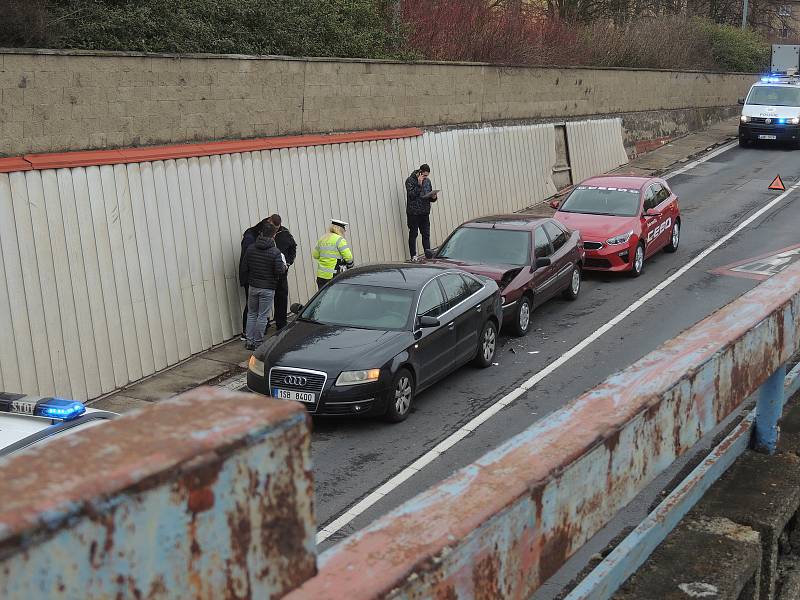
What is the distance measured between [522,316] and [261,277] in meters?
3.99

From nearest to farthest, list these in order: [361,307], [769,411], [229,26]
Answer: [769,411] → [361,307] → [229,26]

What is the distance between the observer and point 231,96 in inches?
647

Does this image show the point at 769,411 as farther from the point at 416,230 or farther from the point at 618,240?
the point at 416,230

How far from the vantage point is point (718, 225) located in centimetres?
2416

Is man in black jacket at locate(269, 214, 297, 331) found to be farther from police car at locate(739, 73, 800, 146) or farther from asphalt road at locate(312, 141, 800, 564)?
police car at locate(739, 73, 800, 146)

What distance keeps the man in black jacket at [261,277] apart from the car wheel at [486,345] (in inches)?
121

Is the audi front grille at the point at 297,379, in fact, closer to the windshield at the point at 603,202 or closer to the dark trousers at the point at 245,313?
Result: the dark trousers at the point at 245,313

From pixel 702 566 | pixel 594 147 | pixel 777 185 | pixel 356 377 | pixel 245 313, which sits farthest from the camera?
pixel 594 147

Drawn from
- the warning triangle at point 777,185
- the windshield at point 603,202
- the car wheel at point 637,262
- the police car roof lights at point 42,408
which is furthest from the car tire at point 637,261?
the police car roof lights at point 42,408

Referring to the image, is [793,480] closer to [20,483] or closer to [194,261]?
[20,483]

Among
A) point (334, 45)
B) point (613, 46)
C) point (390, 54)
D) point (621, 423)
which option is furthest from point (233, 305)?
point (613, 46)

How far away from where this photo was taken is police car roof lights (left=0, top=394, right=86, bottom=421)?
7.21 meters

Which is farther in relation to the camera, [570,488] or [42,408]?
[42,408]

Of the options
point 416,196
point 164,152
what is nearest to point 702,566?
point 164,152
